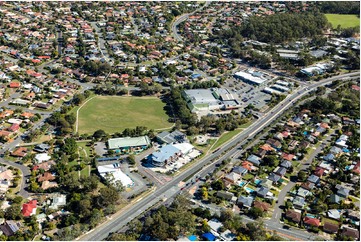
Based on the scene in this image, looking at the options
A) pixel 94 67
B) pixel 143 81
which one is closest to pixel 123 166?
pixel 143 81

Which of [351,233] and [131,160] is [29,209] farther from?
[351,233]

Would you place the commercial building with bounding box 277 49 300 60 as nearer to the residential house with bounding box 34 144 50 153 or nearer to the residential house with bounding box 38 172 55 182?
the residential house with bounding box 34 144 50 153

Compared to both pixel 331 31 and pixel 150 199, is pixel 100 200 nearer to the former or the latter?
pixel 150 199

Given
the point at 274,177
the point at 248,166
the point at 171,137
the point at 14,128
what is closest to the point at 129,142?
the point at 171,137

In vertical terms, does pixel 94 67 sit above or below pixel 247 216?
above

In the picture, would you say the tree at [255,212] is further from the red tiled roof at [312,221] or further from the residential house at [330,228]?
the residential house at [330,228]

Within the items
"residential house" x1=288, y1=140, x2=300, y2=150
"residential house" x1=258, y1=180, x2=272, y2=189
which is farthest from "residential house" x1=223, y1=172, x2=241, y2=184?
Result: "residential house" x1=288, y1=140, x2=300, y2=150
